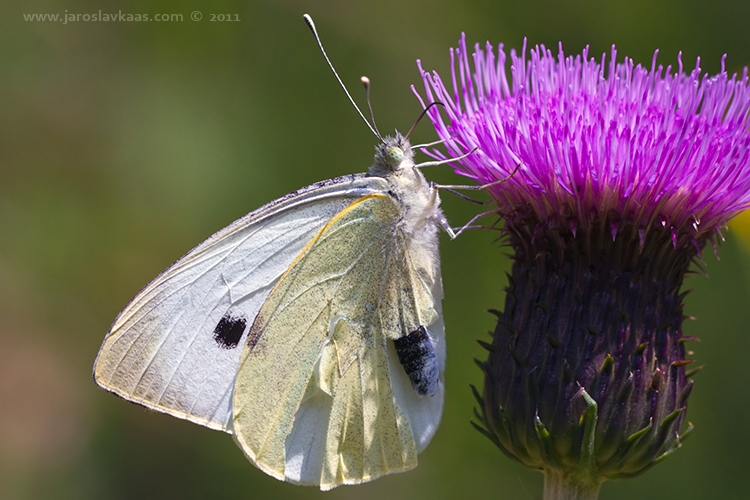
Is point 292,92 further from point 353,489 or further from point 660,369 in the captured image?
point 660,369

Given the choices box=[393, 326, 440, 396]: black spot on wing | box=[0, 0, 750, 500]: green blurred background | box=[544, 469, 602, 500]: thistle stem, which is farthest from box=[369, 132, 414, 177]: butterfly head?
box=[0, 0, 750, 500]: green blurred background

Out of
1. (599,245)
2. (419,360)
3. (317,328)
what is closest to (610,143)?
(599,245)

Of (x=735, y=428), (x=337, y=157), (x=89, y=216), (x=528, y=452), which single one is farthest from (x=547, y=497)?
(x=89, y=216)

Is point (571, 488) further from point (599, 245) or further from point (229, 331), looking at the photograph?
point (229, 331)

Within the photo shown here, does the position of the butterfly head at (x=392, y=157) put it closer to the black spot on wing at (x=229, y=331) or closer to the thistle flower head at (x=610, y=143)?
the thistle flower head at (x=610, y=143)

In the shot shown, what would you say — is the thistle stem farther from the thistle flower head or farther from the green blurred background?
the green blurred background

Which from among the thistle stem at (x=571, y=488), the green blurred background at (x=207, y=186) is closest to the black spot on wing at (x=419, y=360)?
the thistle stem at (x=571, y=488)
